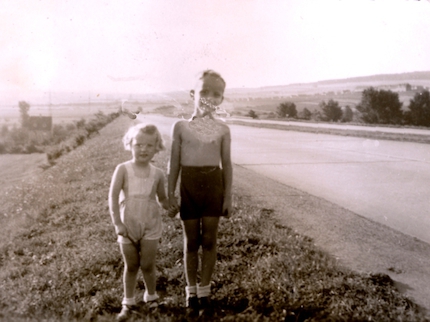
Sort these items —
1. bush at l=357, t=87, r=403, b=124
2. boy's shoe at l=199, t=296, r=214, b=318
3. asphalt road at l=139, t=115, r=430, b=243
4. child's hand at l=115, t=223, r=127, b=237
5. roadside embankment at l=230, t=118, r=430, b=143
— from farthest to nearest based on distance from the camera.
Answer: bush at l=357, t=87, r=403, b=124, roadside embankment at l=230, t=118, r=430, b=143, asphalt road at l=139, t=115, r=430, b=243, boy's shoe at l=199, t=296, r=214, b=318, child's hand at l=115, t=223, r=127, b=237

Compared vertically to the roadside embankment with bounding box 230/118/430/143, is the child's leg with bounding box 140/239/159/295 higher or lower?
lower

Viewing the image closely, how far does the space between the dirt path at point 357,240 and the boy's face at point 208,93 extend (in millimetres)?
1801

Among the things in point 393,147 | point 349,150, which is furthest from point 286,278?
point 393,147

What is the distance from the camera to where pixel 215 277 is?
3.02 metres

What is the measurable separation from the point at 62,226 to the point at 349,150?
8.29 meters

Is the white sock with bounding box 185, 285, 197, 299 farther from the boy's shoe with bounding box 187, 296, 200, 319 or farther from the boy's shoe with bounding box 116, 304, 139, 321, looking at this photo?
the boy's shoe with bounding box 116, 304, 139, 321

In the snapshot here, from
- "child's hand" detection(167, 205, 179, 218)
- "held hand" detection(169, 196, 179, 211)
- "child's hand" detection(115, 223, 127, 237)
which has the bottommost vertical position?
"child's hand" detection(115, 223, 127, 237)

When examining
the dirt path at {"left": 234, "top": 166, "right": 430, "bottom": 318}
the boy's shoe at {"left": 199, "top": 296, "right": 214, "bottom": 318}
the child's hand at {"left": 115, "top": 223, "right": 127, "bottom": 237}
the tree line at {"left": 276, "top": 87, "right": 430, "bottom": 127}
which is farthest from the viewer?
the tree line at {"left": 276, "top": 87, "right": 430, "bottom": 127}

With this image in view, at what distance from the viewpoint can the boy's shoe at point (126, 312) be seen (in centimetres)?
246

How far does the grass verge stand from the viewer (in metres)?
2.57

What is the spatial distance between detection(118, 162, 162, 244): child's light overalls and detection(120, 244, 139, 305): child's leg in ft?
0.14

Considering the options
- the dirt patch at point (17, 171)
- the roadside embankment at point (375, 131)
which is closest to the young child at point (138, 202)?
the roadside embankment at point (375, 131)

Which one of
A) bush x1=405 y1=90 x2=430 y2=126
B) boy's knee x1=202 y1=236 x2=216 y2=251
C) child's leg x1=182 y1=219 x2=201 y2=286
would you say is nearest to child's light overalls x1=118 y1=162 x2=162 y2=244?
child's leg x1=182 y1=219 x2=201 y2=286

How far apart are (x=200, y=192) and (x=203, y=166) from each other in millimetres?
162
